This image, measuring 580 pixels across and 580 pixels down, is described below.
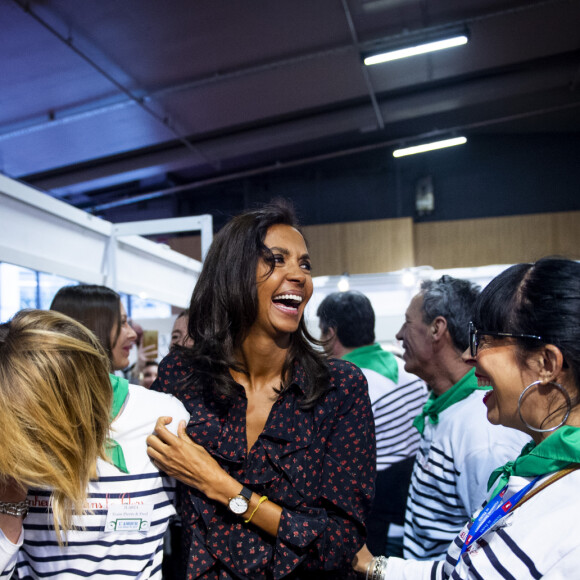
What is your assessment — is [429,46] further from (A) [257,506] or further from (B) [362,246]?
(A) [257,506]

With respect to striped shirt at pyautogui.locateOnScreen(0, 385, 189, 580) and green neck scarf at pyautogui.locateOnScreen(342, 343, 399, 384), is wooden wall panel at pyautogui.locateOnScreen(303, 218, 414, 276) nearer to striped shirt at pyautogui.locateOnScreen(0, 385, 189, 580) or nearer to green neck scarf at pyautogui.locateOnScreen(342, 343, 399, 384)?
green neck scarf at pyautogui.locateOnScreen(342, 343, 399, 384)

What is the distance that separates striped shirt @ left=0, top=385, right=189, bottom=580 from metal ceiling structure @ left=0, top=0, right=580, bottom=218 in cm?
536

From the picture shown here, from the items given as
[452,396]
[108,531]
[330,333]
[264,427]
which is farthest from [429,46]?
[108,531]

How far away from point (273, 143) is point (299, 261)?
8118 mm

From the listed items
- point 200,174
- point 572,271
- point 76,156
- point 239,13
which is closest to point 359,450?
point 572,271

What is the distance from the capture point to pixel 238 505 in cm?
120

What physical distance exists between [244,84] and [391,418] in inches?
226

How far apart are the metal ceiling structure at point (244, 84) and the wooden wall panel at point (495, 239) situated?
1.58 m

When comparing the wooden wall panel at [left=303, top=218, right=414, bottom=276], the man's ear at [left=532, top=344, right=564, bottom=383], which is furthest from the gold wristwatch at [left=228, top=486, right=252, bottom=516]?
the wooden wall panel at [left=303, top=218, right=414, bottom=276]

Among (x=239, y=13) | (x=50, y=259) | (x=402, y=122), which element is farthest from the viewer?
(x=402, y=122)

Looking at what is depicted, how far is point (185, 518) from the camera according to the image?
1.29 metres

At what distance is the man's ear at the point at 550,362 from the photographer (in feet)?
3.17

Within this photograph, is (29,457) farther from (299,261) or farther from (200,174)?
(200,174)

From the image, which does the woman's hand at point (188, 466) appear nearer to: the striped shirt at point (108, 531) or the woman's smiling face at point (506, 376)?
the striped shirt at point (108, 531)
